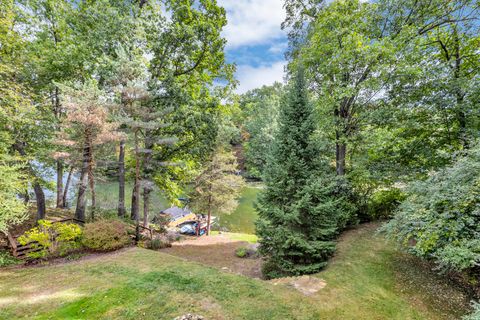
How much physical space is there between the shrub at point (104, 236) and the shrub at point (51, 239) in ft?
1.37

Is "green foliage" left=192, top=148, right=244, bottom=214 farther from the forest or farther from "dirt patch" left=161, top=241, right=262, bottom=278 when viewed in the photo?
"dirt patch" left=161, top=241, right=262, bottom=278

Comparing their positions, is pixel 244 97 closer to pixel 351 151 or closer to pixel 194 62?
pixel 194 62

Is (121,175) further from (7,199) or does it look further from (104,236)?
(7,199)

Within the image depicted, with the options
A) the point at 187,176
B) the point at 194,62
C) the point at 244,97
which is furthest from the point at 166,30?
the point at 244,97

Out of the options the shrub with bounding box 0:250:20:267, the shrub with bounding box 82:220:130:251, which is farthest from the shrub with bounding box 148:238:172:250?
the shrub with bounding box 0:250:20:267

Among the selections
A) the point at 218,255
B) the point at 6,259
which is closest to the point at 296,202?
the point at 218,255

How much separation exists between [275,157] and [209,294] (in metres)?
4.66

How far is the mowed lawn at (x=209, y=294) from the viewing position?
4.08 metres

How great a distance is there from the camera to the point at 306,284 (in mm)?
5227

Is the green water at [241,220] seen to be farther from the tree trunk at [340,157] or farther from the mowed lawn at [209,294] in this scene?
the mowed lawn at [209,294]

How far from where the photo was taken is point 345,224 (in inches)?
348

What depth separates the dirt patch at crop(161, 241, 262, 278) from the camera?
875 centimetres

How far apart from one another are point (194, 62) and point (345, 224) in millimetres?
11868

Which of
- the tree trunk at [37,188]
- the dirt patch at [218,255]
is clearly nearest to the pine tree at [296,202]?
the dirt patch at [218,255]
